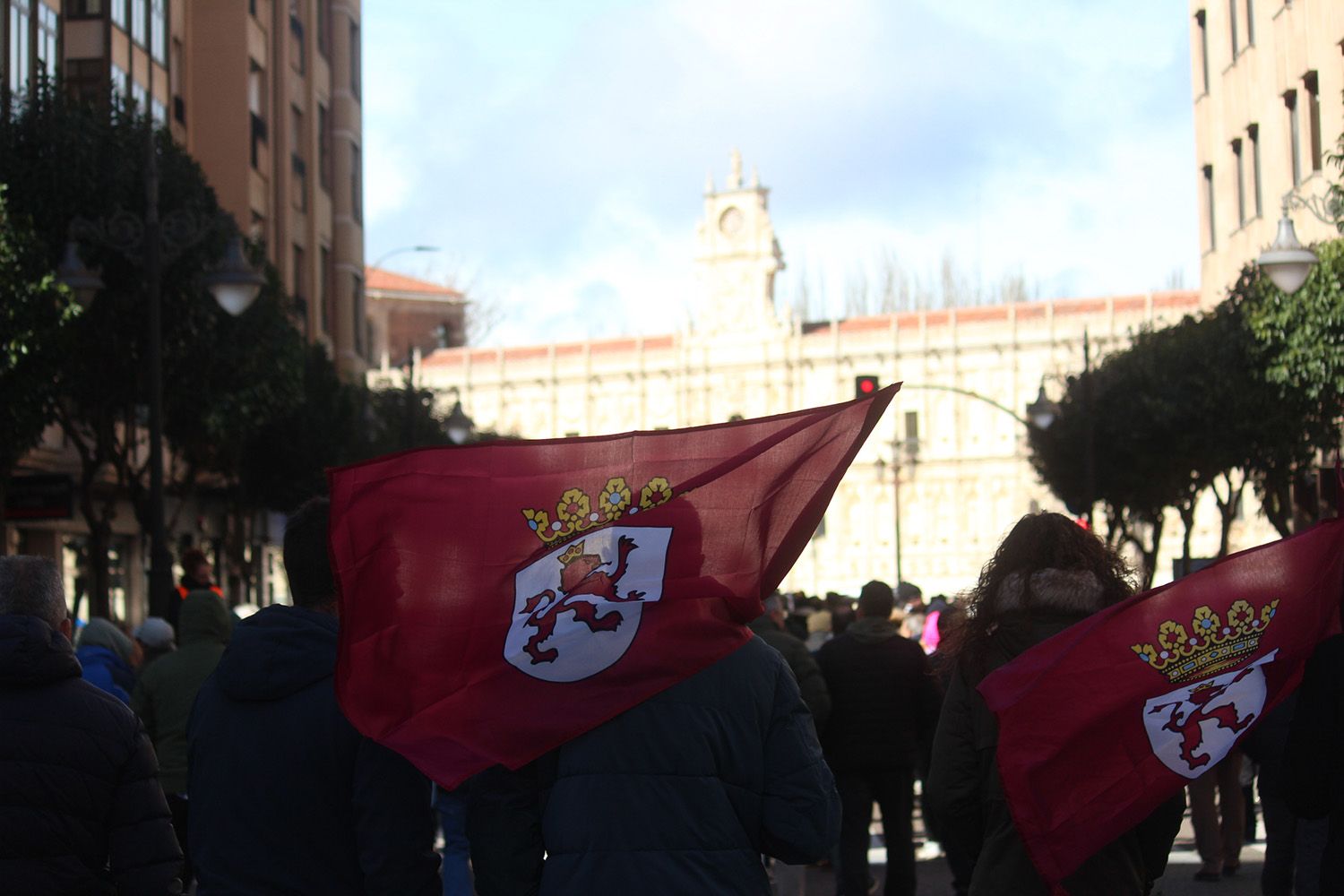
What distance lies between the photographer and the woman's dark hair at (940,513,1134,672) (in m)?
4.79

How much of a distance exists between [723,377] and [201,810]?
84940 millimetres

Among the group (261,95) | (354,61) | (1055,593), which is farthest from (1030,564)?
(354,61)

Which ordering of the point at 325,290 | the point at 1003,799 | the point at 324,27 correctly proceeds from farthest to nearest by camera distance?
the point at 324,27
the point at 325,290
the point at 1003,799

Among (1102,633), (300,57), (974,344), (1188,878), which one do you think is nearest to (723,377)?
(974,344)

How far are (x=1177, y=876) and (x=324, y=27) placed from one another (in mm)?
34890

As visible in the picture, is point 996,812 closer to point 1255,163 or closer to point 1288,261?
point 1288,261

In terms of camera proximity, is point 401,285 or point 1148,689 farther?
point 401,285

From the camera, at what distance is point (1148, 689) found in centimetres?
475

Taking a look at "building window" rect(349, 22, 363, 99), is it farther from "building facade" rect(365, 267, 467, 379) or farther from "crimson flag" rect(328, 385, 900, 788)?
"building facade" rect(365, 267, 467, 379)

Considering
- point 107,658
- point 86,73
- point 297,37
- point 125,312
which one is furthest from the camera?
point 297,37

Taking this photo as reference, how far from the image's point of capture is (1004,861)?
4602 millimetres

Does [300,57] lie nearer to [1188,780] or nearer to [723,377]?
[1188,780]

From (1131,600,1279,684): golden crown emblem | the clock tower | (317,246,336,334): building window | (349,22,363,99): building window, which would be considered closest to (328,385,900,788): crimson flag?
(1131,600,1279,684): golden crown emblem

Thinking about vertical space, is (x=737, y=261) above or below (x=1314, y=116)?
above
